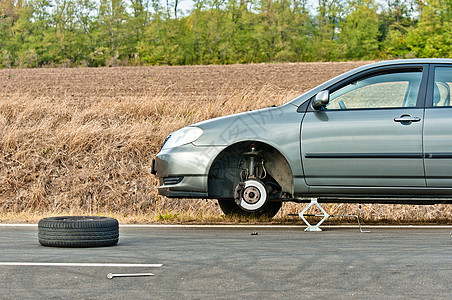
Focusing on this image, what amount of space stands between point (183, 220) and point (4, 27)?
74230 millimetres

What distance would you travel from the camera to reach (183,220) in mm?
9359

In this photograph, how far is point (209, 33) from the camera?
253 ft

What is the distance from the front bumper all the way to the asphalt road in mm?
623

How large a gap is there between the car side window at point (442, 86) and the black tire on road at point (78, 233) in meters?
3.90

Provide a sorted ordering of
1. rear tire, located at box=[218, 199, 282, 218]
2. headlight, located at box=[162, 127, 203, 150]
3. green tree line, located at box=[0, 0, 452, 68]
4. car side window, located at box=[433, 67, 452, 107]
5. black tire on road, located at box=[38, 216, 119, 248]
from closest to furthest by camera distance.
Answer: black tire on road, located at box=[38, 216, 119, 248], car side window, located at box=[433, 67, 452, 107], headlight, located at box=[162, 127, 203, 150], rear tire, located at box=[218, 199, 282, 218], green tree line, located at box=[0, 0, 452, 68]

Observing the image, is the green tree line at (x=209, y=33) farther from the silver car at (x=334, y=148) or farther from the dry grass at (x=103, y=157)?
the silver car at (x=334, y=148)

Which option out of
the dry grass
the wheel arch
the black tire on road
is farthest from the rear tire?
the black tire on road

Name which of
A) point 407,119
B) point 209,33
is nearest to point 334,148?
point 407,119

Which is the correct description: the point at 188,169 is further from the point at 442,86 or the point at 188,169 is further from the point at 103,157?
the point at 103,157

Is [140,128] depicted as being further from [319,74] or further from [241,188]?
[319,74]

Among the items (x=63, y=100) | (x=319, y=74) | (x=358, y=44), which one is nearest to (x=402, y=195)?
(x=63, y=100)

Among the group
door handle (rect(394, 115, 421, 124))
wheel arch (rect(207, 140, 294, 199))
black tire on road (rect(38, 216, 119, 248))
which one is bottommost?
black tire on road (rect(38, 216, 119, 248))

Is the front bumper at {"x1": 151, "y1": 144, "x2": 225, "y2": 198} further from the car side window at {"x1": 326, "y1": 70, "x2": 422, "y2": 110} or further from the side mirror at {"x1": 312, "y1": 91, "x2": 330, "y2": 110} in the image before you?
the car side window at {"x1": 326, "y1": 70, "x2": 422, "y2": 110}

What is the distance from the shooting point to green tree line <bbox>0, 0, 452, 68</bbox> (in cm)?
7381
